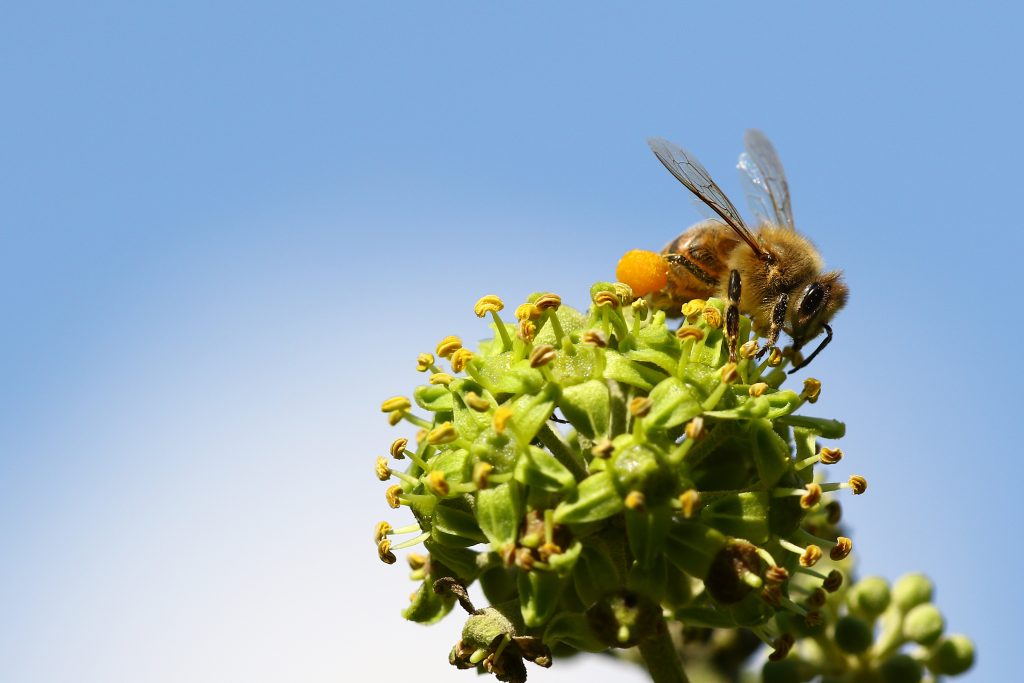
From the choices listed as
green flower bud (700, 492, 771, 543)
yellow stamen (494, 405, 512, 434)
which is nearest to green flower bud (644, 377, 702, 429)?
green flower bud (700, 492, 771, 543)

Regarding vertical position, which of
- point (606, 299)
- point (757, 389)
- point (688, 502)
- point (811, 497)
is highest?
point (606, 299)

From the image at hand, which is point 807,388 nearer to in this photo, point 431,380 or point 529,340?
point 529,340

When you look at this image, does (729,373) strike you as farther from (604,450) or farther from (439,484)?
(439,484)

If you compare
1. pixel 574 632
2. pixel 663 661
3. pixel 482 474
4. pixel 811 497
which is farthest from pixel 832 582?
pixel 482 474

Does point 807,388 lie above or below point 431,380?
below

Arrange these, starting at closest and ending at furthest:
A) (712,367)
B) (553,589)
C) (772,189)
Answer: (553,589), (712,367), (772,189)

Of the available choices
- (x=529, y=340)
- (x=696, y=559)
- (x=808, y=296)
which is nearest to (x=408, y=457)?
(x=529, y=340)
